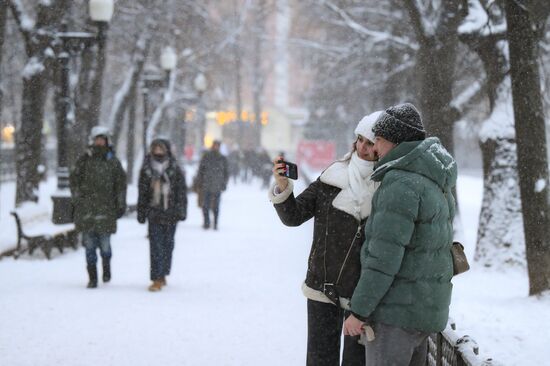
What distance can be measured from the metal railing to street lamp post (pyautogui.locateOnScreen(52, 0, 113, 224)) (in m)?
10.4

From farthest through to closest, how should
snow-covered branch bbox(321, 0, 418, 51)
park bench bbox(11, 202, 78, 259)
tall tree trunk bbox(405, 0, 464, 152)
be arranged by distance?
1. snow-covered branch bbox(321, 0, 418, 51)
2. tall tree trunk bbox(405, 0, 464, 152)
3. park bench bbox(11, 202, 78, 259)

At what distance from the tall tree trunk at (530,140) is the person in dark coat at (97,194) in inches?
176

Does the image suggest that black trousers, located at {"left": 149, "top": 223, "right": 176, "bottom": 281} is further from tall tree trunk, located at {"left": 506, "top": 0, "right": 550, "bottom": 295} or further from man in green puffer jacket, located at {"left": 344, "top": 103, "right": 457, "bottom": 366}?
man in green puffer jacket, located at {"left": 344, "top": 103, "right": 457, "bottom": 366}

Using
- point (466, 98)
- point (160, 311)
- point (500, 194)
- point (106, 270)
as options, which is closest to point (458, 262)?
point (160, 311)

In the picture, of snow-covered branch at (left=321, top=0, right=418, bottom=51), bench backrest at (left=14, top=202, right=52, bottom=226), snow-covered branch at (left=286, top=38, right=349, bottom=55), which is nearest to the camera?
bench backrest at (left=14, top=202, right=52, bottom=226)

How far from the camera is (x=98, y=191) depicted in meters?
8.95

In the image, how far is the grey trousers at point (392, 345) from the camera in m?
3.30

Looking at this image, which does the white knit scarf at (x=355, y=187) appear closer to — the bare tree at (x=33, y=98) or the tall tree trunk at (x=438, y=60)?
the tall tree trunk at (x=438, y=60)

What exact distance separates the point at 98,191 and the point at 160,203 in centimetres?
72

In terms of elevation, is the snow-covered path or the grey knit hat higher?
the grey knit hat

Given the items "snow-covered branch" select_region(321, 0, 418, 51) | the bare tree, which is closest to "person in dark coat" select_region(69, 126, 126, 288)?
the bare tree

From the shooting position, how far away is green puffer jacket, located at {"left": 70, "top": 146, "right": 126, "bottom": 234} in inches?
351

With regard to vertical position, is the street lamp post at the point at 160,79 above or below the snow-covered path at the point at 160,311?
above

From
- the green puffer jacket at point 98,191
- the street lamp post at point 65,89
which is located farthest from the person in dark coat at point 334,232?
the street lamp post at point 65,89
